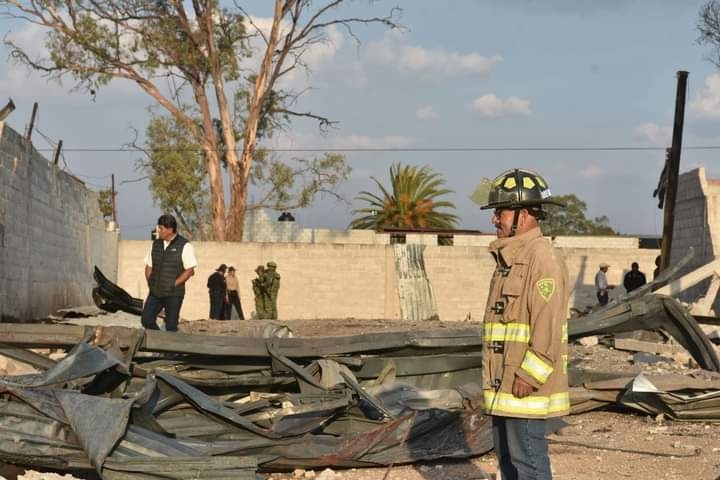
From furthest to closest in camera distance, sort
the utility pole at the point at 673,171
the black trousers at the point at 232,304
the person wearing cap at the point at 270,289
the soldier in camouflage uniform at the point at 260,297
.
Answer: the black trousers at the point at 232,304, the soldier in camouflage uniform at the point at 260,297, the person wearing cap at the point at 270,289, the utility pole at the point at 673,171

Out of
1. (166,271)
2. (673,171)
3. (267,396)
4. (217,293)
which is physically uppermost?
(673,171)

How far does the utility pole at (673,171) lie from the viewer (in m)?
21.5

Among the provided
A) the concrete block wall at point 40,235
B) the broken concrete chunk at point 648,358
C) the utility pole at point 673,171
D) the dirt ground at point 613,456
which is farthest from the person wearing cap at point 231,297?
the dirt ground at point 613,456

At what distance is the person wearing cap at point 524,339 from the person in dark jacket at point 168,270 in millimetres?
5835

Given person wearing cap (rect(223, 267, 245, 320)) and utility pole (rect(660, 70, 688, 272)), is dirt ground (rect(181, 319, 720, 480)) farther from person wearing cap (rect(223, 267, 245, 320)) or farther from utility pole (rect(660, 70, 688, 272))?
person wearing cap (rect(223, 267, 245, 320))

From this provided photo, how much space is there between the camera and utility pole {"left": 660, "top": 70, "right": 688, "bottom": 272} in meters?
21.5

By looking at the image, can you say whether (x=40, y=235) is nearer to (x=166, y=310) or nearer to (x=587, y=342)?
(x=166, y=310)

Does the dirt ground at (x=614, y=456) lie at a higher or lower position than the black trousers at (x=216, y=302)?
lower

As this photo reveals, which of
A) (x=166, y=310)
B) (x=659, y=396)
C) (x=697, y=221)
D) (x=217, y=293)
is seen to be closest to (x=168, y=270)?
(x=166, y=310)

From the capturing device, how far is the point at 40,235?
1606 cm

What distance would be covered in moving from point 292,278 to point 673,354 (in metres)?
15.6

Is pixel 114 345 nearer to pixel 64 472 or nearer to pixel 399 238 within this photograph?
pixel 64 472

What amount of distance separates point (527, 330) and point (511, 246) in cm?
37

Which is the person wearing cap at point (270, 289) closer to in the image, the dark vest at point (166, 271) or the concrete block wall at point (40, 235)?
the concrete block wall at point (40, 235)
